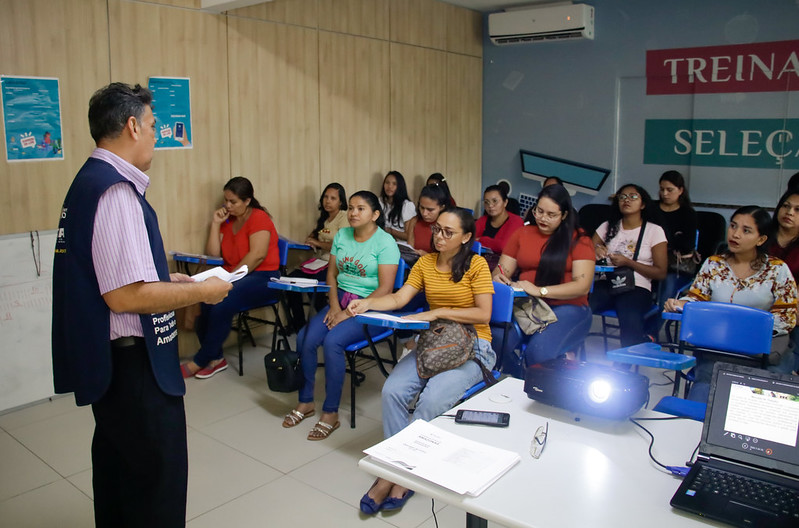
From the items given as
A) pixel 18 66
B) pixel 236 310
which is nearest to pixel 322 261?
pixel 236 310

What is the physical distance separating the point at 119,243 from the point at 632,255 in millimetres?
4024

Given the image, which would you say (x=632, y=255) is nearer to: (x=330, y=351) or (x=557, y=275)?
(x=557, y=275)

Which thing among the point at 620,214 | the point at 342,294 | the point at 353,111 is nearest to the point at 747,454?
the point at 342,294

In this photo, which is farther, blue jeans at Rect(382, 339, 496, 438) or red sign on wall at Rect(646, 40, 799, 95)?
red sign on wall at Rect(646, 40, 799, 95)

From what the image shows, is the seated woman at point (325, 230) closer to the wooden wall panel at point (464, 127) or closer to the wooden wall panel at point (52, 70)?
the wooden wall panel at point (52, 70)

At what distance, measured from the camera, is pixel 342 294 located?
436 centimetres

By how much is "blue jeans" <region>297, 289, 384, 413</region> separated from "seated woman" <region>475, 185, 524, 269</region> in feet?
5.88

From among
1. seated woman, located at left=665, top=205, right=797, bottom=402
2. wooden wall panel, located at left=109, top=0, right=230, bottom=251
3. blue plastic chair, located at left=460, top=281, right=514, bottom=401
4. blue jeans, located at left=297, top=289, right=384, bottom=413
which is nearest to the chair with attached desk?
seated woman, located at left=665, top=205, right=797, bottom=402

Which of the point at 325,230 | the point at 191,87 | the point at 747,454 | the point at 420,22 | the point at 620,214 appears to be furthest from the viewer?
the point at 420,22

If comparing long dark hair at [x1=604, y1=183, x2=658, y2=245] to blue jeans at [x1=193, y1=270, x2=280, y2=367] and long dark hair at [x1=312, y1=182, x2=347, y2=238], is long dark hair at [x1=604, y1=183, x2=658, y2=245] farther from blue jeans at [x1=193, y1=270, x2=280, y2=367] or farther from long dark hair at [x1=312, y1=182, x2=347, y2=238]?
blue jeans at [x1=193, y1=270, x2=280, y2=367]

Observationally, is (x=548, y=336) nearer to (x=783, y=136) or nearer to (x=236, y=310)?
(x=236, y=310)

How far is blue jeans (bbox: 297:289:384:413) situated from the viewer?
3.96m

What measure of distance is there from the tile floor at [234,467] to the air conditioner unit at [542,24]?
13.6ft

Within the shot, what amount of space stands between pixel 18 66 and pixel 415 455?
12.1 ft
